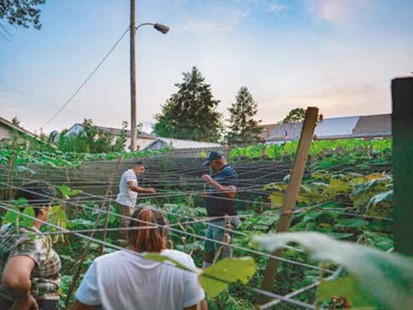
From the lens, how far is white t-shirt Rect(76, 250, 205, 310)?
163 centimetres

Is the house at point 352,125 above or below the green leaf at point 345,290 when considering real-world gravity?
above

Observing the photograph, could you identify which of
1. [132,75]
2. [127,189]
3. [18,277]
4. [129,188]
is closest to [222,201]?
[129,188]

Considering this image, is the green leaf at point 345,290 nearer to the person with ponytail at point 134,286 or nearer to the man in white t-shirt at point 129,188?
the person with ponytail at point 134,286

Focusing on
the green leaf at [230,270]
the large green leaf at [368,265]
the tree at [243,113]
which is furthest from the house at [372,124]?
the large green leaf at [368,265]

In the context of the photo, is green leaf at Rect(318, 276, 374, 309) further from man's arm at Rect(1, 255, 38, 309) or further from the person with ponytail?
man's arm at Rect(1, 255, 38, 309)

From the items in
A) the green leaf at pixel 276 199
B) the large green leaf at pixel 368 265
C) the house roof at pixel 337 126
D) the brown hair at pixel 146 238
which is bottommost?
the brown hair at pixel 146 238

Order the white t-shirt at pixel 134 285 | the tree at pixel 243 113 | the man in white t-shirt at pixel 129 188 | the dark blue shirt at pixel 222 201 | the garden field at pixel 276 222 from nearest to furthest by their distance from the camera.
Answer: the garden field at pixel 276 222 → the white t-shirt at pixel 134 285 → the dark blue shirt at pixel 222 201 → the man in white t-shirt at pixel 129 188 → the tree at pixel 243 113

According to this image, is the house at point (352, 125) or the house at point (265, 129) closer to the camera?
the house at point (352, 125)

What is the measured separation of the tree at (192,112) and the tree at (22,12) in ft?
96.2

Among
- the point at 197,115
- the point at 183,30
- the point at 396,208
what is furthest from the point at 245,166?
the point at 197,115

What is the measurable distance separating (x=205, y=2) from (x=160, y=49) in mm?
3593

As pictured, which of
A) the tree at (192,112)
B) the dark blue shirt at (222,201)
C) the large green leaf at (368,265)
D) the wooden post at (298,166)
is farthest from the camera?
the tree at (192,112)

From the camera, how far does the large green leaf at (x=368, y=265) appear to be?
0.36m

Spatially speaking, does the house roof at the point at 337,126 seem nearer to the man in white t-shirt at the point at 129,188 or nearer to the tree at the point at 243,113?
the tree at the point at 243,113
